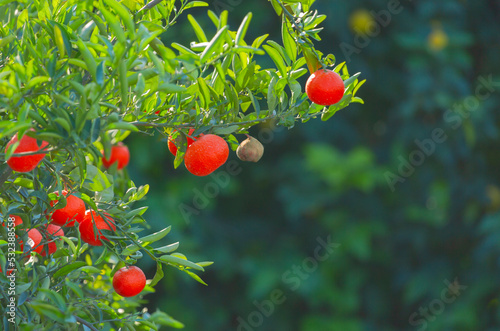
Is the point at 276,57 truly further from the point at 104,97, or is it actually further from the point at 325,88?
the point at 104,97

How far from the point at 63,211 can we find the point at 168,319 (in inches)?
9.9

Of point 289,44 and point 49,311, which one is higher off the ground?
point 289,44

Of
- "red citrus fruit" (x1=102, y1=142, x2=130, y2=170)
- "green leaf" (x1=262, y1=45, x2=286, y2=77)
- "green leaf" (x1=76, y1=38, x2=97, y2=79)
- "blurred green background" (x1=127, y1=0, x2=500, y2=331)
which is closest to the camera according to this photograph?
"green leaf" (x1=76, y1=38, x2=97, y2=79)

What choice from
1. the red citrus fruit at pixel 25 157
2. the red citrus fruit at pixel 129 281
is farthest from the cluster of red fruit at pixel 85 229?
the red citrus fruit at pixel 25 157

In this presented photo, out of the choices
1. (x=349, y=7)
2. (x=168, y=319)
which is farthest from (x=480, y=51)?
(x=168, y=319)

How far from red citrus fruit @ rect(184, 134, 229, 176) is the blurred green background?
187 centimetres

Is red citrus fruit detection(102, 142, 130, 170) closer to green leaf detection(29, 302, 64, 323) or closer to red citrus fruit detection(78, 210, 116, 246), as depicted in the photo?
red citrus fruit detection(78, 210, 116, 246)

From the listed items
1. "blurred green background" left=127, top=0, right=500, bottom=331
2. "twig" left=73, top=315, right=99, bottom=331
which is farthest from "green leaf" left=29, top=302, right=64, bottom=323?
"blurred green background" left=127, top=0, right=500, bottom=331

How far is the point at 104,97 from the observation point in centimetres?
62

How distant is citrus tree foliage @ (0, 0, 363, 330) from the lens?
0.53 meters

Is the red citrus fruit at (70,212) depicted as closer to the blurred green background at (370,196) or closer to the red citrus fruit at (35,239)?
the red citrus fruit at (35,239)

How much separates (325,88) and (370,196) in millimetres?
2305

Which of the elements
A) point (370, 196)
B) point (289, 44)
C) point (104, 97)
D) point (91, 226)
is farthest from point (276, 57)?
point (370, 196)

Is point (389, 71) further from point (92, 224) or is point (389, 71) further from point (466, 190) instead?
point (92, 224)
